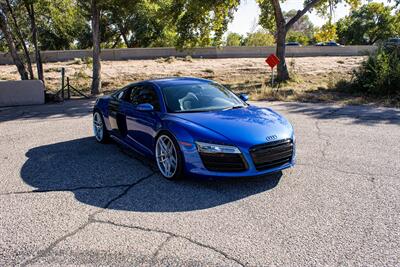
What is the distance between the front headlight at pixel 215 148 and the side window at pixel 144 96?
1236 mm

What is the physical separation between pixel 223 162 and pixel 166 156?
0.96m

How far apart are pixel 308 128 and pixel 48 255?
6464 mm

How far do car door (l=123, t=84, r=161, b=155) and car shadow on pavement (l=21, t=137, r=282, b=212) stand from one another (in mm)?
360

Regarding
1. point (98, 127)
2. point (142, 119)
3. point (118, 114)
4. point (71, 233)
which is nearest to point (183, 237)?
point (71, 233)

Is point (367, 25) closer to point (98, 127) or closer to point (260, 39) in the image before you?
point (260, 39)

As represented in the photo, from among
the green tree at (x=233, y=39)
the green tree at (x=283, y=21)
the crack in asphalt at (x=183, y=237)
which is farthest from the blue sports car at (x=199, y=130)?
the green tree at (x=233, y=39)

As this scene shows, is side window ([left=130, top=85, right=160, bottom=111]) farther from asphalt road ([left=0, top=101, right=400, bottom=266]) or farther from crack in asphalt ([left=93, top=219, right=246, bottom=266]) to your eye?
crack in asphalt ([left=93, top=219, right=246, bottom=266])

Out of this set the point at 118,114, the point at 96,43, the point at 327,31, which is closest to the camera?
the point at 118,114

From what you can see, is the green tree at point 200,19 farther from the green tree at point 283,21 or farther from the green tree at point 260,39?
the green tree at point 260,39

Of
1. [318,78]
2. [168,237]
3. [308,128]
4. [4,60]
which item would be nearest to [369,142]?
[308,128]

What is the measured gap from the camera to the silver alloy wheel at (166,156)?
4759 millimetres

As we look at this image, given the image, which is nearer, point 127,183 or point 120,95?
point 127,183

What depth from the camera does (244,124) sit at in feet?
15.4

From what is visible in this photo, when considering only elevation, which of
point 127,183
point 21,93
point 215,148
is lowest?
point 127,183
